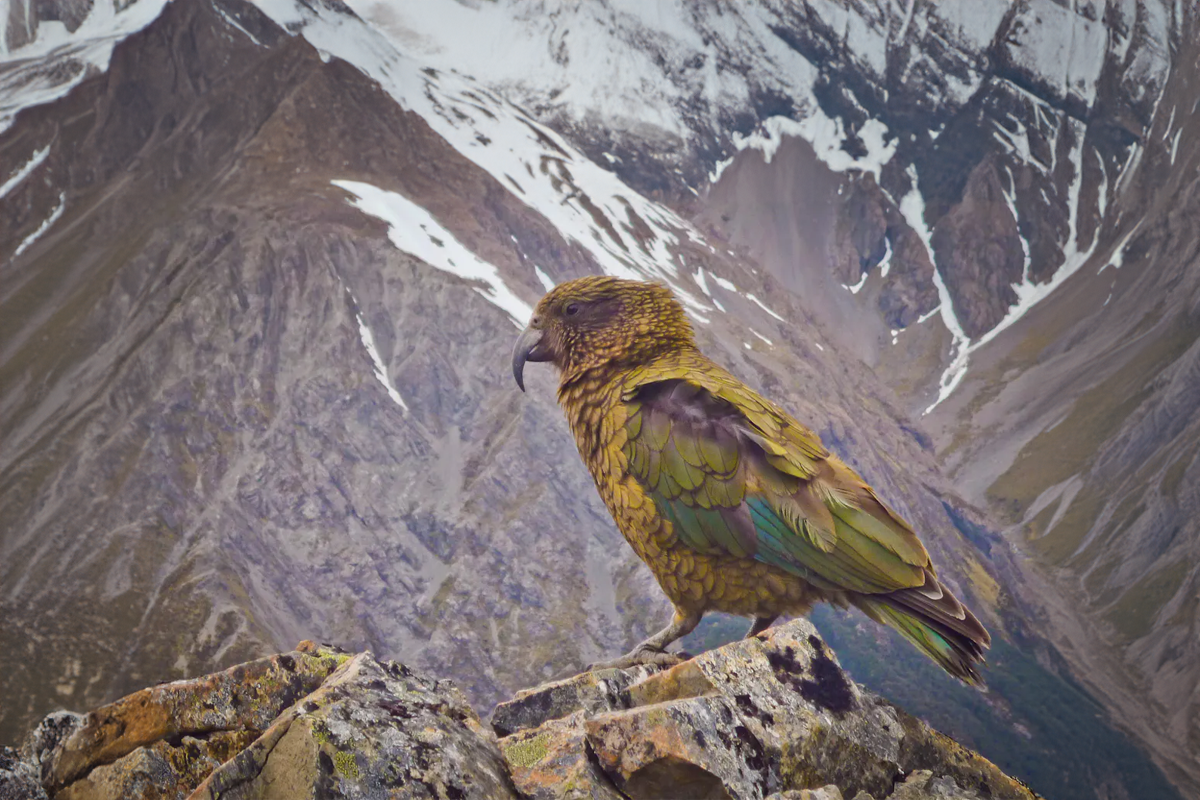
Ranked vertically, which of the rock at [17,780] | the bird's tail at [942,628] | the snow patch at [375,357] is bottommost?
the snow patch at [375,357]

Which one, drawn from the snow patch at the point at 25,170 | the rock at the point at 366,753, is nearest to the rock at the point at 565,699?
the rock at the point at 366,753

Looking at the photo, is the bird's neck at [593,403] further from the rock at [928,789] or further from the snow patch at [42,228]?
the snow patch at [42,228]

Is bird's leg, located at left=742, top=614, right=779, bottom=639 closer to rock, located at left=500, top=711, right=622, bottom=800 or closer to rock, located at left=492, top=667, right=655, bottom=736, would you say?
rock, located at left=492, top=667, right=655, bottom=736

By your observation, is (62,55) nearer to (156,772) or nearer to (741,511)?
(156,772)

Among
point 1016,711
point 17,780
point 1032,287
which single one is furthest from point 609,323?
point 1032,287

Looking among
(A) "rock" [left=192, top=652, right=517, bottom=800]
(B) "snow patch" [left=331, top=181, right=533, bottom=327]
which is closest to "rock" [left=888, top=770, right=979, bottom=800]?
(A) "rock" [left=192, top=652, right=517, bottom=800]

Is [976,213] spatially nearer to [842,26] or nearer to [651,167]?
[842,26]
